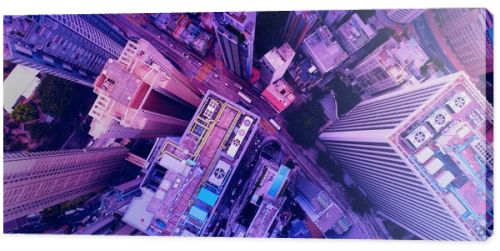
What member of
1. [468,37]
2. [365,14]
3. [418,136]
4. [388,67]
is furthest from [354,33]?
[418,136]

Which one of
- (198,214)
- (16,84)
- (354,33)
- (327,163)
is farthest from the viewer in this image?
(327,163)

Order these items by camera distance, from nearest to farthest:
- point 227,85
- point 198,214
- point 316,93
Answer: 1. point 198,214
2. point 316,93
3. point 227,85

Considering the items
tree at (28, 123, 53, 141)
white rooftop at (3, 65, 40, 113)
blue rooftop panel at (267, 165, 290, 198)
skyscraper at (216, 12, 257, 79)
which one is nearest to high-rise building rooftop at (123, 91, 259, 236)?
blue rooftop panel at (267, 165, 290, 198)

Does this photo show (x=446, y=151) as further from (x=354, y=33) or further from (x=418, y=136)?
(x=354, y=33)

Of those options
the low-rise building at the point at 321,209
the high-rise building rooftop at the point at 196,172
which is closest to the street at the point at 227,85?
the low-rise building at the point at 321,209

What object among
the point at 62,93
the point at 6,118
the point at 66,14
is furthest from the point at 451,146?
the point at 6,118

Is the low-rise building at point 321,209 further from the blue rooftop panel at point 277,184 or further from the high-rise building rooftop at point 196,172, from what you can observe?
the high-rise building rooftop at point 196,172

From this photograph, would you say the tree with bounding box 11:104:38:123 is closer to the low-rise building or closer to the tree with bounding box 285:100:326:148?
the tree with bounding box 285:100:326:148
